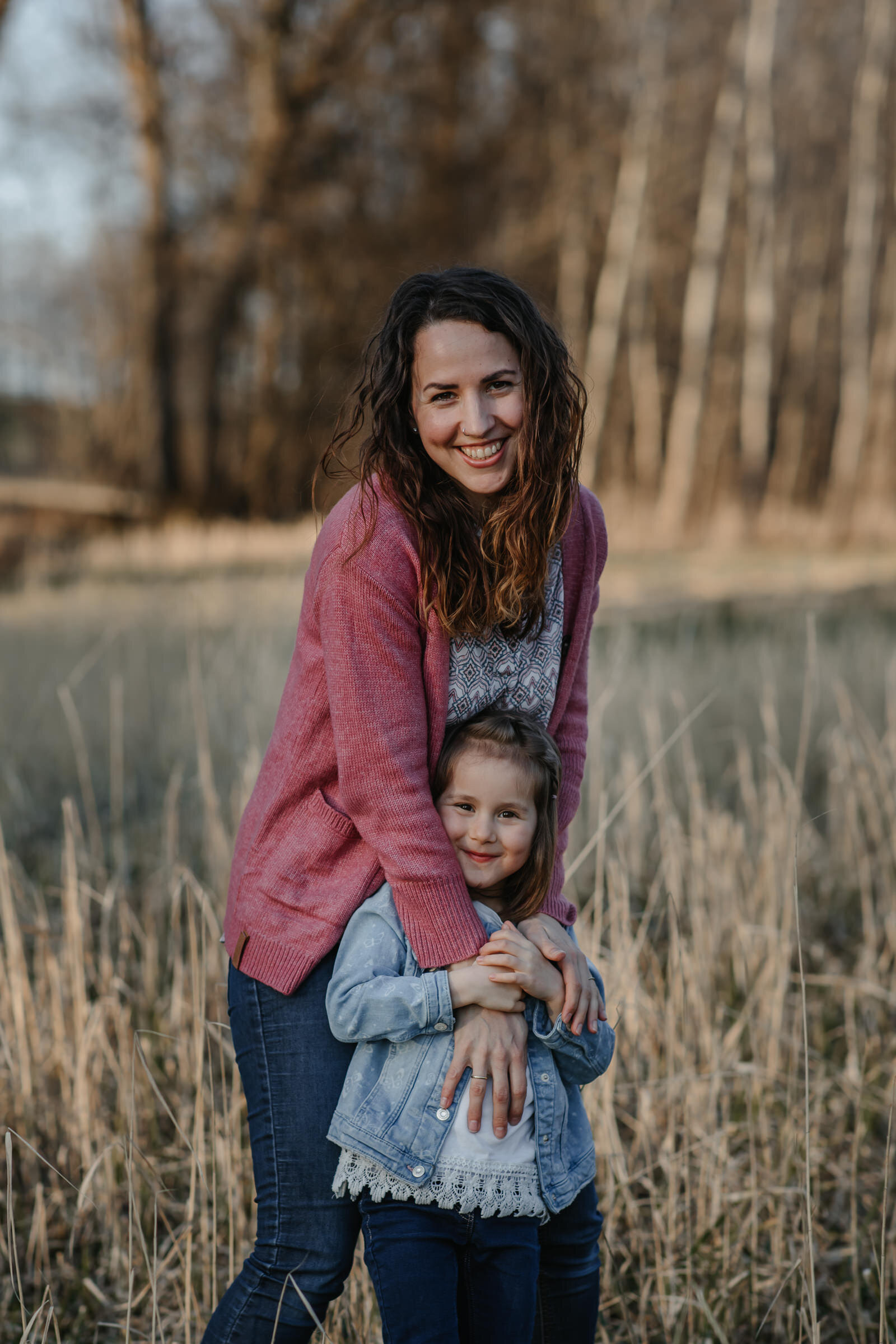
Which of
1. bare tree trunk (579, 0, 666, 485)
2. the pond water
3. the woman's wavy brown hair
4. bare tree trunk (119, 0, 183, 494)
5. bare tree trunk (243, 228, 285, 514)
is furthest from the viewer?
bare tree trunk (243, 228, 285, 514)

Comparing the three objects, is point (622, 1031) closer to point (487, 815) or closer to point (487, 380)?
point (487, 815)

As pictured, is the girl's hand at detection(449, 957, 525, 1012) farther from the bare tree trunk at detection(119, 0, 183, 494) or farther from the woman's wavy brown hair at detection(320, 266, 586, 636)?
the bare tree trunk at detection(119, 0, 183, 494)

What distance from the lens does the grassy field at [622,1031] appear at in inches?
84.6

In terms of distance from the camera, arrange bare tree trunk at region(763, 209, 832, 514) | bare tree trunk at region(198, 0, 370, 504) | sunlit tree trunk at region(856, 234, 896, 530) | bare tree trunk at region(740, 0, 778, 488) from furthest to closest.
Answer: bare tree trunk at region(763, 209, 832, 514), sunlit tree trunk at region(856, 234, 896, 530), bare tree trunk at region(740, 0, 778, 488), bare tree trunk at region(198, 0, 370, 504)

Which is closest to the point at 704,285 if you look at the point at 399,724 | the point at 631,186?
the point at 631,186

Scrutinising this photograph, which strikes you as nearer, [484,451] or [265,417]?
[484,451]

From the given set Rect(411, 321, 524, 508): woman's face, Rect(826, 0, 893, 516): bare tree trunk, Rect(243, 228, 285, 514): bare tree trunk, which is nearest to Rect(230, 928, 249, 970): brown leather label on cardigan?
Rect(411, 321, 524, 508): woman's face

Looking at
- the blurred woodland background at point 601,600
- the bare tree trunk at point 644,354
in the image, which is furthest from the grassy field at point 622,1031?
the bare tree trunk at point 644,354

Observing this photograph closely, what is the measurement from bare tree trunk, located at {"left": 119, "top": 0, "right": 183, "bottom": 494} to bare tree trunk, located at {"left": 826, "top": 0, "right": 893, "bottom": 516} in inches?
373

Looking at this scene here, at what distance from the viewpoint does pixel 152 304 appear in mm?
14047

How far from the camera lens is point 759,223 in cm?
1556

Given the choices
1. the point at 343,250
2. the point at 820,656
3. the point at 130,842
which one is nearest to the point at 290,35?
the point at 343,250

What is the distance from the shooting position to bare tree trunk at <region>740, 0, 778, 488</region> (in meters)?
14.5

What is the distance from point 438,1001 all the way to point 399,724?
350mm
